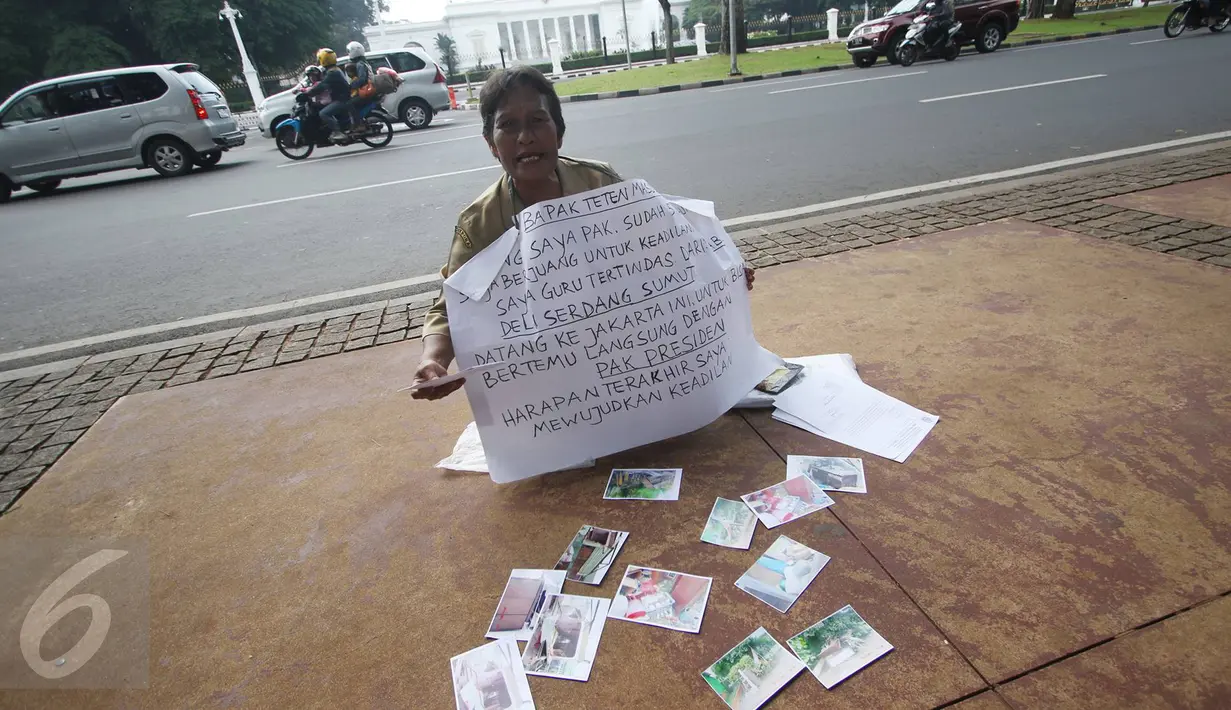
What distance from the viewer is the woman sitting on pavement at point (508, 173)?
1894mm

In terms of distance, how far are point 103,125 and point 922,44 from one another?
14.1 m

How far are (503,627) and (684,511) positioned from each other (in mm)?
591

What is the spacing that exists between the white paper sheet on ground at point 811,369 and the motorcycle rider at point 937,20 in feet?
43.3

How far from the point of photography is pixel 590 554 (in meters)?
1.75

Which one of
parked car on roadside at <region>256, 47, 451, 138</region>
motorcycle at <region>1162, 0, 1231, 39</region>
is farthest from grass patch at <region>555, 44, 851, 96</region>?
motorcycle at <region>1162, 0, 1231, 39</region>

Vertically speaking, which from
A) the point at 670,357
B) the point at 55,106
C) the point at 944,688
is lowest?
the point at 944,688

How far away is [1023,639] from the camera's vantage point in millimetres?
1395

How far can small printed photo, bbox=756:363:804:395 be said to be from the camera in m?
2.39

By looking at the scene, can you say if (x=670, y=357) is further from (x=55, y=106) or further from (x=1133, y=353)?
(x=55, y=106)

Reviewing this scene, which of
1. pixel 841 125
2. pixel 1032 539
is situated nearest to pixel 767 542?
pixel 1032 539

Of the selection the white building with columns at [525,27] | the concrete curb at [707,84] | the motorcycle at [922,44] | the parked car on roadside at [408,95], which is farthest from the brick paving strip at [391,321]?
the white building with columns at [525,27]

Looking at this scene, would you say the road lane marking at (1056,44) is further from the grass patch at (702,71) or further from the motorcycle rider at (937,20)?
the grass patch at (702,71)

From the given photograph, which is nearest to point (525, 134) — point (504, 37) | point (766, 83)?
point (766, 83)

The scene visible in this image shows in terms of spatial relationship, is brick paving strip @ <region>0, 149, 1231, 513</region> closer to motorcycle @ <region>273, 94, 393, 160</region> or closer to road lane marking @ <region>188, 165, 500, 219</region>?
road lane marking @ <region>188, 165, 500, 219</region>
